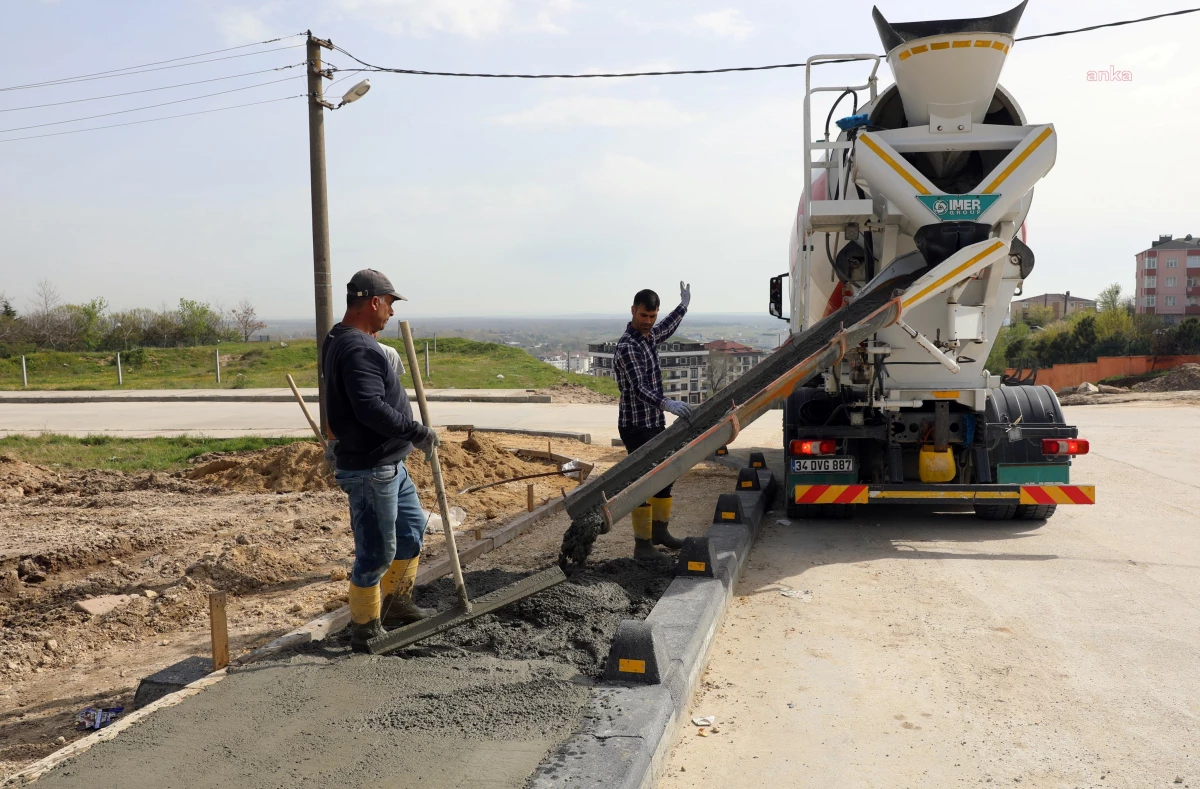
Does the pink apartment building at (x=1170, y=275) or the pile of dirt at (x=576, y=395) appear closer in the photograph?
the pile of dirt at (x=576, y=395)

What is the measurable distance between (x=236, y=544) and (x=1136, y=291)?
350 feet

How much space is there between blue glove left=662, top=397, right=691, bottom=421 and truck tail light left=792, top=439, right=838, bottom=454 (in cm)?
179

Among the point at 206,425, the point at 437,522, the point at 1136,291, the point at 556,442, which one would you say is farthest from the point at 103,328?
the point at 1136,291

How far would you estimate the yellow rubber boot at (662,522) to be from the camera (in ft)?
20.1

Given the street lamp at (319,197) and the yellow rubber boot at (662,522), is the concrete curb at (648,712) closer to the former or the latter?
the yellow rubber boot at (662,522)

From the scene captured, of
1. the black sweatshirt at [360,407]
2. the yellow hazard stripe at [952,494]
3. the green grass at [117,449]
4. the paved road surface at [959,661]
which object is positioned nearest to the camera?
the paved road surface at [959,661]

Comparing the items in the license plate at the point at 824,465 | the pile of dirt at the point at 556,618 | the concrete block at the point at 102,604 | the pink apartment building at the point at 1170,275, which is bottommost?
the concrete block at the point at 102,604

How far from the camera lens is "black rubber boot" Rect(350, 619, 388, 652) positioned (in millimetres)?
4137

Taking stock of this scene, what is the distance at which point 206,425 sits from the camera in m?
16.7

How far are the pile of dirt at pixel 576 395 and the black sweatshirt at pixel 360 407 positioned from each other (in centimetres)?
1721

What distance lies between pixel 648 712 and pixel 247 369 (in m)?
31.1

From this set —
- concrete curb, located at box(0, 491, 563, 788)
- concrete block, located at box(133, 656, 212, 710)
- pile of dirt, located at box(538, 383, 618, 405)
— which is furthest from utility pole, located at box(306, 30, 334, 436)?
pile of dirt, located at box(538, 383, 618, 405)

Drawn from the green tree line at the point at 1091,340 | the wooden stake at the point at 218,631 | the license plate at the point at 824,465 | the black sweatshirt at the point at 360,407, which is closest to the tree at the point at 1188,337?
the green tree line at the point at 1091,340

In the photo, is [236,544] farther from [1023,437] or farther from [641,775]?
[1023,437]
